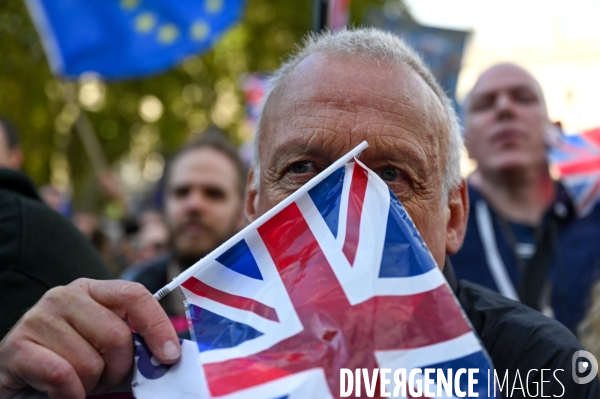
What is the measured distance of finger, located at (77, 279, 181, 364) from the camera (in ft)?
4.48

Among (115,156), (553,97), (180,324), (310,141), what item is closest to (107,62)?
(180,324)

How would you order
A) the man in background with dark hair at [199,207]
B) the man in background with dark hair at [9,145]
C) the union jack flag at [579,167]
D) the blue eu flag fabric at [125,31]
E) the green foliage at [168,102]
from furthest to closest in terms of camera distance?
1. the green foliage at [168,102]
2. the blue eu flag fabric at [125,31]
3. the man in background with dark hair at [9,145]
4. the man in background with dark hair at [199,207]
5. the union jack flag at [579,167]

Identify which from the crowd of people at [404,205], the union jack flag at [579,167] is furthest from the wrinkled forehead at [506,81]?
the crowd of people at [404,205]

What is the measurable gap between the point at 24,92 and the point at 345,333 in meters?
14.8

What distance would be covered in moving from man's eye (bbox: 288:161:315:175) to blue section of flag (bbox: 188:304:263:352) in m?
0.54

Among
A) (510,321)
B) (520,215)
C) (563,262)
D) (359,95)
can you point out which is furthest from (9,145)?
(510,321)

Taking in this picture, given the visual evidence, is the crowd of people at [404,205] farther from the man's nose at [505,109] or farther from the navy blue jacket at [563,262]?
the man's nose at [505,109]

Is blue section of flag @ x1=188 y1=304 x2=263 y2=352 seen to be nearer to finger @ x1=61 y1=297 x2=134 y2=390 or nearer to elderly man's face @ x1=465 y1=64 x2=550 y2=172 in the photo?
finger @ x1=61 y1=297 x2=134 y2=390

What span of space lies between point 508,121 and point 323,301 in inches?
110

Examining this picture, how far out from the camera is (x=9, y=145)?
5098mm

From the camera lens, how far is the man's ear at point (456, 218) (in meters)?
2.09

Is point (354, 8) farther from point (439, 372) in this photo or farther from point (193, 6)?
point (439, 372)

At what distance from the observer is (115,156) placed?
18.5m

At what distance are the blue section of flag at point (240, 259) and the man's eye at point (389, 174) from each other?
0.46 meters
